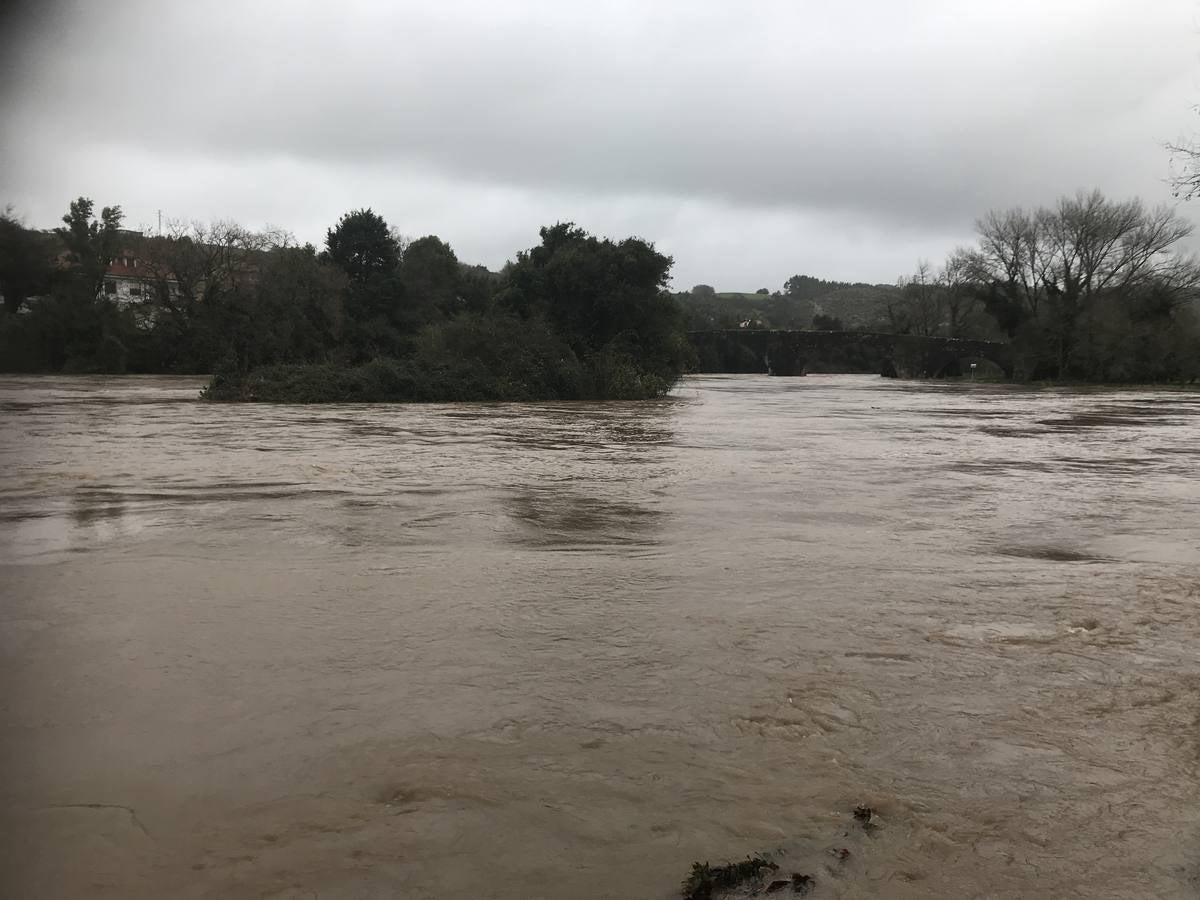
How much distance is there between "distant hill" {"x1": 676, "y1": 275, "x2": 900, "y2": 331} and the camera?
12300 cm

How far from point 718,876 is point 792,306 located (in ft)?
569

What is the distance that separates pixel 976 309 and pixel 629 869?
9275 centimetres

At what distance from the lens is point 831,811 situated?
123 inches

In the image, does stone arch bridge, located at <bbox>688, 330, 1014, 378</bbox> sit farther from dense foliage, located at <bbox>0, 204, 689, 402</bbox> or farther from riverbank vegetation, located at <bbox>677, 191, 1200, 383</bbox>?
Answer: dense foliage, located at <bbox>0, 204, 689, 402</bbox>

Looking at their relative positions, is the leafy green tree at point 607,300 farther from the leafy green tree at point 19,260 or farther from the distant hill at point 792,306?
the distant hill at point 792,306

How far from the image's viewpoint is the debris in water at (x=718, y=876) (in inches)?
104

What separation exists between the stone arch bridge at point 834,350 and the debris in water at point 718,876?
77.8 m

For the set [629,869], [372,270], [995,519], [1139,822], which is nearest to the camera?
[629,869]

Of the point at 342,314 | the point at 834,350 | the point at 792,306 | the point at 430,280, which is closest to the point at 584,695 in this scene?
the point at 342,314

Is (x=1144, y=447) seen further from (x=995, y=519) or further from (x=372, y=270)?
(x=372, y=270)

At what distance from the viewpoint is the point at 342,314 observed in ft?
193

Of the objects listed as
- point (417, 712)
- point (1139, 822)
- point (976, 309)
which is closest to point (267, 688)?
point (417, 712)

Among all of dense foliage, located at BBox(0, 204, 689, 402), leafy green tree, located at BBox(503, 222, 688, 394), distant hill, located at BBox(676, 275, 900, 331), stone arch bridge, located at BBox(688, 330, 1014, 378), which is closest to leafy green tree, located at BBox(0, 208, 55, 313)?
dense foliage, located at BBox(0, 204, 689, 402)

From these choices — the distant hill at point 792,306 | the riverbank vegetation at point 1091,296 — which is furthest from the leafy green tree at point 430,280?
the distant hill at point 792,306
